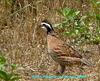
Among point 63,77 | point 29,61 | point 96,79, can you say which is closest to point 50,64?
point 29,61

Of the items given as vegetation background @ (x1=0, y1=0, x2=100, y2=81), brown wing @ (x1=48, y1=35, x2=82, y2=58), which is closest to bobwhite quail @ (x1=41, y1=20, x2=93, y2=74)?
brown wing @ (x1=48, y1=35, x2=82, y2=58)

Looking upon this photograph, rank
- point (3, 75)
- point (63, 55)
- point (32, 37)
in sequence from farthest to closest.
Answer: point (32, 37) → point (63, 55) → point (3, 75)

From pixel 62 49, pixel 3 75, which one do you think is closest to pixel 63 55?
pixel 62 49

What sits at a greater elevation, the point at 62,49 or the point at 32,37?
the point at 32,37

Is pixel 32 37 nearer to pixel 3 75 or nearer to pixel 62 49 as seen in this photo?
pixel 62 49

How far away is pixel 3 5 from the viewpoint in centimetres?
1043

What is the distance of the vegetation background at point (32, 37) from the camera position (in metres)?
7.89

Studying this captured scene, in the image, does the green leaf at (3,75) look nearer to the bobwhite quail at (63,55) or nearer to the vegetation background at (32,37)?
the vegetation background at (32,37)

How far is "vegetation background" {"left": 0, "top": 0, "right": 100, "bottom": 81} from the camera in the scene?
789 centimetres

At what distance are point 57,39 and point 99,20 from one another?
5.23 feet

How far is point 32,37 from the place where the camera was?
368 inches

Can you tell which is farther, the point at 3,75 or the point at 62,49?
the point at 62,49

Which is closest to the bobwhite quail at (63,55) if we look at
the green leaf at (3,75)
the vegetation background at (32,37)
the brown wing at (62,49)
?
the brown wing at (62,49)

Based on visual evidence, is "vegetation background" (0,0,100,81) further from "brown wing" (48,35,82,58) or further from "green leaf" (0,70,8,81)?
"green leaf" (0,70,8,81)
